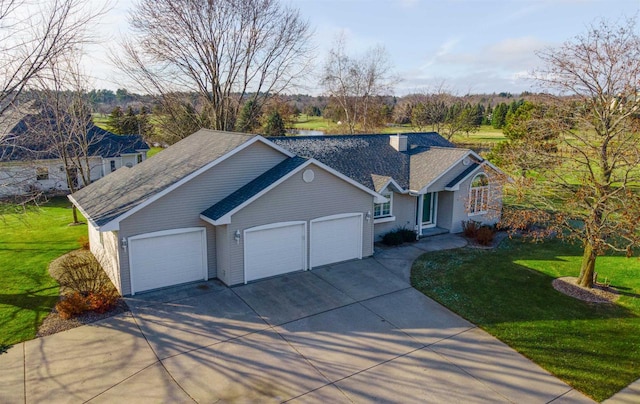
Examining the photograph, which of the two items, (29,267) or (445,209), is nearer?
(29,267)

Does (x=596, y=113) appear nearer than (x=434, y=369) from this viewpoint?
No

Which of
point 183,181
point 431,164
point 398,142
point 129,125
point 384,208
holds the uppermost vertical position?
point 129,125

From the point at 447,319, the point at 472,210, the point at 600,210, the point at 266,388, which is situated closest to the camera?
the point at 266,388

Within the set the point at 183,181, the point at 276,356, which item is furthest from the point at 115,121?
the point at 276,356

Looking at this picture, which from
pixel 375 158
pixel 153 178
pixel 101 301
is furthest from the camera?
pixel 375 158

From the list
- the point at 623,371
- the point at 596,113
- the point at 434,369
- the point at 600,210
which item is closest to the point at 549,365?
the point at 623,371

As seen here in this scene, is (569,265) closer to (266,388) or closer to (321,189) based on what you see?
(321,189)

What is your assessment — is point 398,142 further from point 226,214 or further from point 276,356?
point 276,356

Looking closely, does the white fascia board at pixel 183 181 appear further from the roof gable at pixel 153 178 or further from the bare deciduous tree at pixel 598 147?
the bare deciduous tree at pixel 598 147
